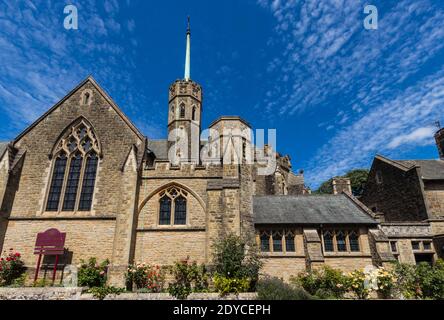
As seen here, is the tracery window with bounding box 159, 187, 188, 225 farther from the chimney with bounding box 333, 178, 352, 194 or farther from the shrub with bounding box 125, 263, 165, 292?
the chimney with bounding box 333, 178, 352, 194

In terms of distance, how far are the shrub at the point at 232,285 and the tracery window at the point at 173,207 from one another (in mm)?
4954

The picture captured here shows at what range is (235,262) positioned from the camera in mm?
12336

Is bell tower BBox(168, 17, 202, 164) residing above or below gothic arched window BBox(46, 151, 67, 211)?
above

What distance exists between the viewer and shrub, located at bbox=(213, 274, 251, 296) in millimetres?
11445

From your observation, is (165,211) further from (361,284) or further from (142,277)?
(361,284)

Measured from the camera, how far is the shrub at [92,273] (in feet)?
43.6

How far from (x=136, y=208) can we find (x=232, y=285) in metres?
7.40

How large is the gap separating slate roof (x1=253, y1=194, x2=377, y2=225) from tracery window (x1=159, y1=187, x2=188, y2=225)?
5200 millimetres

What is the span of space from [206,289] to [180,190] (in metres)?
6.01

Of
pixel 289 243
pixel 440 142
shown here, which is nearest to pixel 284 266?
pixel 289 243

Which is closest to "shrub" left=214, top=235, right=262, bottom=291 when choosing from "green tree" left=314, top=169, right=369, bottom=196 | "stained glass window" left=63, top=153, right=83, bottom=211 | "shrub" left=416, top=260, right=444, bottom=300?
"shrub" left=416, top=260, right=444, bottom=300

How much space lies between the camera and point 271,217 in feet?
60.2

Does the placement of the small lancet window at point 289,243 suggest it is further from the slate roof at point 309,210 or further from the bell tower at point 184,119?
the bell tower at point 184,119
